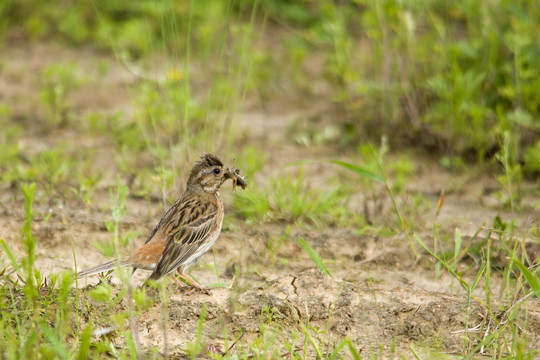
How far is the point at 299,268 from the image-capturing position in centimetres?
586

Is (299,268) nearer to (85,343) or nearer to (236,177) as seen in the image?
(236,177)

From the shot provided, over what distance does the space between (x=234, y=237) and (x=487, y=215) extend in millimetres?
2449

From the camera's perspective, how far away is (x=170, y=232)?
5547 mm

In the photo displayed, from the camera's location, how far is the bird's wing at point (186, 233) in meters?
5.23

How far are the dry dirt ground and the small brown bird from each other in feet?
0.80

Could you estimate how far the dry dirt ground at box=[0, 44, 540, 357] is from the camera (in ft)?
15.6

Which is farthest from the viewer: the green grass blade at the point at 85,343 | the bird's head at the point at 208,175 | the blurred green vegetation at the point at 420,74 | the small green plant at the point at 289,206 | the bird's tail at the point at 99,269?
the blurred green vegetation at the point at 420,74

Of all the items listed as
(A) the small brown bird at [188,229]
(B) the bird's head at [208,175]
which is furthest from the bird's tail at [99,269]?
(B) the bird's head at [208,175]

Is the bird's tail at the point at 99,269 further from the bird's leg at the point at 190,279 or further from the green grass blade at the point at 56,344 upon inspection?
the green grass blade at the point at 56,344

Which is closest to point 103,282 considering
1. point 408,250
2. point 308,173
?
point 408,250

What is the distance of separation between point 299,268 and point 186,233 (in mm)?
977

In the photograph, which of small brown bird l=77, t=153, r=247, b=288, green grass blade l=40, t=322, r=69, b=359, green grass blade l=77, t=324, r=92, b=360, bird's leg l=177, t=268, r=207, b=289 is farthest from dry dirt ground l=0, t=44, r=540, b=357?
green grass blade l=40, t=322, r=69, b=359

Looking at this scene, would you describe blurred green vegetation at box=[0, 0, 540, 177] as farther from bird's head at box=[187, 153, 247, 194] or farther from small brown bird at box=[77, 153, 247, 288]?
small brown bird at box=[77, 153, 247, 288]

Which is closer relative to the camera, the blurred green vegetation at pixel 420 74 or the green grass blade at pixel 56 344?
the green grass blade at pixel 56 344
